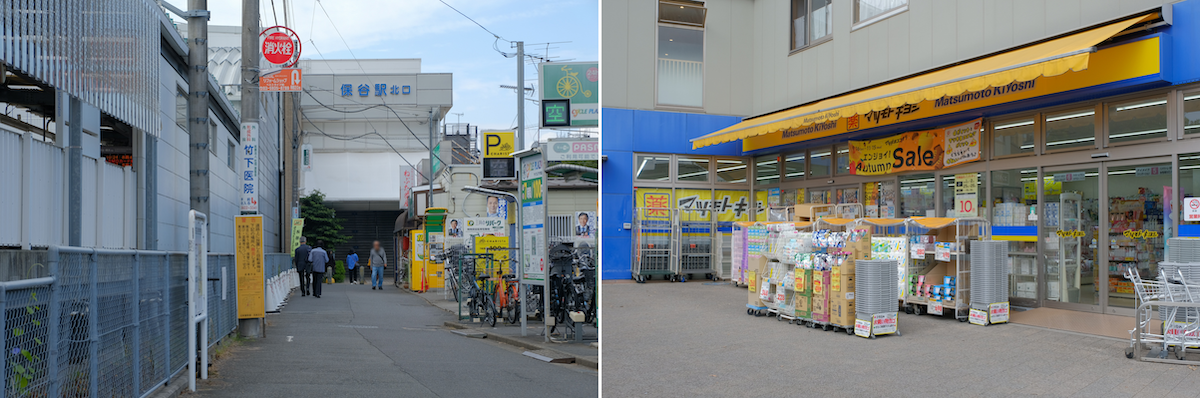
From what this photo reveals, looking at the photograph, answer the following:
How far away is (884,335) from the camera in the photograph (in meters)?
10.0

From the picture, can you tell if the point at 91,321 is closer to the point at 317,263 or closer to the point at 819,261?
the point at 819,261

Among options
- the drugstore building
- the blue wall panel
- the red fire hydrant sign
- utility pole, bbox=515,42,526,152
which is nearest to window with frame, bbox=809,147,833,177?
the drugstore building

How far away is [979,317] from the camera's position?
36.2 feet

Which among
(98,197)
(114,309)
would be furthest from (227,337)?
(114,309)

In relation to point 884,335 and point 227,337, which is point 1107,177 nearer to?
point 884,335

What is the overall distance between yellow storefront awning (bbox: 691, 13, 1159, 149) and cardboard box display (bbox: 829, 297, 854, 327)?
378cm

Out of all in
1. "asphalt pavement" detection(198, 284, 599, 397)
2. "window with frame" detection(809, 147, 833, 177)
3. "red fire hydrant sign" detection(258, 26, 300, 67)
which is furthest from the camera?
"window with frame" detection(809, 147, 833, 177)

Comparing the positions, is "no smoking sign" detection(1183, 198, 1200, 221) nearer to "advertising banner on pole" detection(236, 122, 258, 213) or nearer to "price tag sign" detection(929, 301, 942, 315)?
"price tag sign" detection(929, 301, 942, 315)

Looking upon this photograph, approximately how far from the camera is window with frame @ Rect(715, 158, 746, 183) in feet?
63.5

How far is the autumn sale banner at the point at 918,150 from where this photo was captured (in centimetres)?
1370

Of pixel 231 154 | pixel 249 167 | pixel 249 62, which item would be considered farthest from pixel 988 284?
pixel 231 154

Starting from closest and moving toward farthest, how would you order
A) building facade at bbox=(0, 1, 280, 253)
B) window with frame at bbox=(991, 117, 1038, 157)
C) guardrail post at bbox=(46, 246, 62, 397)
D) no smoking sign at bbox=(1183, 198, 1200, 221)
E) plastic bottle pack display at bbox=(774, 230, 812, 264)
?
guardrail post at bbox=(46, 246, 62, 397)
building facade at bbox=(0, 1, 280, 253)
no smoking sign at bbox=(1183, 198, 1200, 221)
plastic bottle pack display at bbox=(774, 230, 812, 264)
window with frame at bbox=(991, 117, 1038, 157)

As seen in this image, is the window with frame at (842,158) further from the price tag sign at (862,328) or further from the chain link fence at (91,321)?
the chain link fence at (91,321)

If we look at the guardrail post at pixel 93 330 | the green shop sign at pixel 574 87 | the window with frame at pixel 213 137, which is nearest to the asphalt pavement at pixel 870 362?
the guardrail post at pixel 93 330
